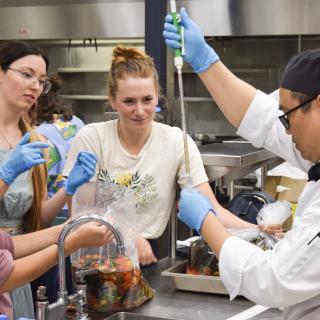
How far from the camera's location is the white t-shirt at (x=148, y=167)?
8.64 ft

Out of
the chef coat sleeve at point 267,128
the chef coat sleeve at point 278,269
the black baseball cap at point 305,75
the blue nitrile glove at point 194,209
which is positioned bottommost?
the chef coat sleeve at point 278,269

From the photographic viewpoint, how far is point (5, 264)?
5.80 feet

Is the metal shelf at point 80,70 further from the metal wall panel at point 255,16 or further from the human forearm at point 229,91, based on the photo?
the human forearm at point 229,91

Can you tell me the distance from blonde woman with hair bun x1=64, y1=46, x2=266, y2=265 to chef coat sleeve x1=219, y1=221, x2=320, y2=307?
1.08 metres

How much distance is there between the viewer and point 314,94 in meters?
1.45

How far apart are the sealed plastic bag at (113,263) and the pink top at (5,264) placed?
0.75 ft

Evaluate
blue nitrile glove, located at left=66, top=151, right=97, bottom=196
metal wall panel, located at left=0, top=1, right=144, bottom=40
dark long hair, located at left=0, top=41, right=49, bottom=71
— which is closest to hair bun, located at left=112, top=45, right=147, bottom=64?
dark long hair, located at left=0, top=41, right=49, bottom=71

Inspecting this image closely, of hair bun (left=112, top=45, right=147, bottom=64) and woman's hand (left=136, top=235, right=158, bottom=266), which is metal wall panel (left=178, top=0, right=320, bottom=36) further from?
woman's hand (left=136, top=235, right=158, bottom=266)

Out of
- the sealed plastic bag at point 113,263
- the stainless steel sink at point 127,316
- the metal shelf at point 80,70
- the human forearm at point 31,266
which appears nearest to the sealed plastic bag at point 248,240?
the sealed plastic bag at point 113,263

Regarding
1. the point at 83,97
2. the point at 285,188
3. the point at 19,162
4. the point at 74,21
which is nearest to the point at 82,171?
the point at 19,162

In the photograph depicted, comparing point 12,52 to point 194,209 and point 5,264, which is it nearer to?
point 5,264

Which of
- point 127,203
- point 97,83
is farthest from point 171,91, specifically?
point 127,203

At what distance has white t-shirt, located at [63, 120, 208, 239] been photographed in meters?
2.63

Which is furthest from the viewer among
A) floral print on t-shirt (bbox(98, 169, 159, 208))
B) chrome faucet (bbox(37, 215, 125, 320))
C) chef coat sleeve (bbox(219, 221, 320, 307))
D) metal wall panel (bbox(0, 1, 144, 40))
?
metal wall panel (bbox(0, 1, 144, 40))
